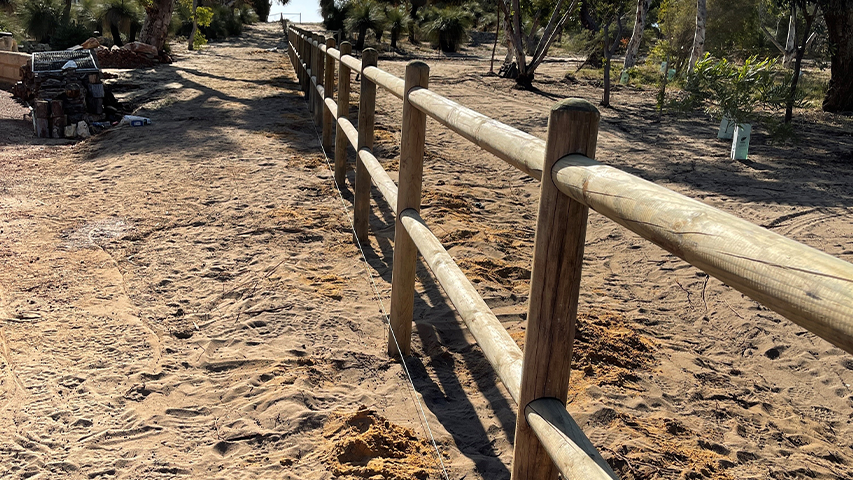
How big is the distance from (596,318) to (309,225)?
2499 millimetres

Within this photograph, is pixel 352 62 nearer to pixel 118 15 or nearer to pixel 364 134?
pixel 364 134

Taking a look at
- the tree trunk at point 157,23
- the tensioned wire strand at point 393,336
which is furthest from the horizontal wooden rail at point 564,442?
the tree trunk at point 157,23

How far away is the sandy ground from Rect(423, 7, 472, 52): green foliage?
943 inches

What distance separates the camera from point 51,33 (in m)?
23.5

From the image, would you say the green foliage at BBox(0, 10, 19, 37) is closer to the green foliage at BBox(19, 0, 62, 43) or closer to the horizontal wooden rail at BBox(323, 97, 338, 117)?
the green foliage at BBox(19, 0, 62, 43)

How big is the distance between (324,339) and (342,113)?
9.97ft

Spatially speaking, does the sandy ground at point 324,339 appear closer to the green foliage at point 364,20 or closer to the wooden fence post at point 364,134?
the wooden fence post at point 364,134

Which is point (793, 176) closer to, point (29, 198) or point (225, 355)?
point (225, 355)

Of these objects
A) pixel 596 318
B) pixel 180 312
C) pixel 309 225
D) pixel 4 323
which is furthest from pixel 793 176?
pixel 4 323

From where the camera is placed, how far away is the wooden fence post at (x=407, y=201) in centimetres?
357

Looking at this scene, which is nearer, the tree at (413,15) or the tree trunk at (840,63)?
the tree trunk at (840,63)

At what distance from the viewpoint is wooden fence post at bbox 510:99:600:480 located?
1.74m

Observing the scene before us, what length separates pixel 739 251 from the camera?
1152mm

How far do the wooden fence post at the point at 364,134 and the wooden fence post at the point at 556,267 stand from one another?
10.7 feet
